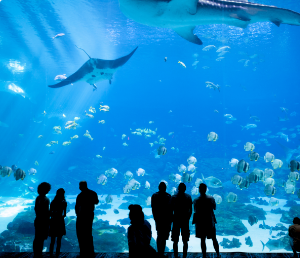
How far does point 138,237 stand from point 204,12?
14.9 feet

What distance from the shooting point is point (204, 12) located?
417 centimetres

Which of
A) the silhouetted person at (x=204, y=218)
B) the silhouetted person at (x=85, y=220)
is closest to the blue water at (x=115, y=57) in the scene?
the silhouetted person at (x=204, y=218)

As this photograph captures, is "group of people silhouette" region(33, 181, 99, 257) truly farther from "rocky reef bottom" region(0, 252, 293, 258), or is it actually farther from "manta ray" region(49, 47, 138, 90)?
"manta ray" region(49, 47, 138, 90)

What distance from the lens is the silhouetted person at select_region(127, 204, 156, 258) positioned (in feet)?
5.05

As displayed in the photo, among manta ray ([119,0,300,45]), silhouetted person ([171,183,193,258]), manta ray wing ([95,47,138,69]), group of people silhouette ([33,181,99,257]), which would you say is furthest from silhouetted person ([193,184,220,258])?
manta ray wing ([95,47,138,69])

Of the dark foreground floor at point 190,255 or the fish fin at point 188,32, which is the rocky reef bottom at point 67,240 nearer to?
the dark foreground floor at point 190,255

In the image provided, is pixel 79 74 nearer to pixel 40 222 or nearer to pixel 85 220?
pixel 40 222

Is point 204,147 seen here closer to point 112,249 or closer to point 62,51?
point 62,51

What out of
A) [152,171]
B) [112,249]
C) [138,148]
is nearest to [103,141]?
[138,148]

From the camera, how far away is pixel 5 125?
2783cm

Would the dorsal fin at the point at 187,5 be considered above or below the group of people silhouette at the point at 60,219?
above

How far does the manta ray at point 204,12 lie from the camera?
11.7ft

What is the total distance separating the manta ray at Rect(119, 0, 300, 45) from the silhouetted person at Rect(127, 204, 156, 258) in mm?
4097

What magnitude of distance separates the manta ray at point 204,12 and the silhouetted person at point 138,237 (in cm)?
410
